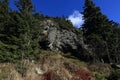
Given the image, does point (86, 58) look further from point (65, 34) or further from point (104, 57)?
point (65, 34)

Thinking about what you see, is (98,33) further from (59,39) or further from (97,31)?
(59,39)

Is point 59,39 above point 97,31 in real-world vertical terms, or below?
below

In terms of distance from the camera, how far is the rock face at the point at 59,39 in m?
38.4

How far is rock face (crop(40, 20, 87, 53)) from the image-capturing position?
3844 centimetres

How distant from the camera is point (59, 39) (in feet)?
131

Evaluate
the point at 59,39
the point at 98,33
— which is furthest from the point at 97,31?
the point at 59,39

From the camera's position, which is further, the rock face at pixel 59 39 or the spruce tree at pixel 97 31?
the rock face at pixel 59 39

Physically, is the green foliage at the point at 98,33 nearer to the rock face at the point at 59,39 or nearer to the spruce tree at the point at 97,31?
the spruce tree at the point at 97,31

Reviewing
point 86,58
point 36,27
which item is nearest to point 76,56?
point 86,58

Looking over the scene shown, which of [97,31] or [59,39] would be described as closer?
[97,31]

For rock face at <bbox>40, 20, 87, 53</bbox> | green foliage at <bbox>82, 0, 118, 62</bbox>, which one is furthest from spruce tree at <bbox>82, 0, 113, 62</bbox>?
rock face at <bbox>40, 20, 87, 53</bbox>

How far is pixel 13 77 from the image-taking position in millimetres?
16531

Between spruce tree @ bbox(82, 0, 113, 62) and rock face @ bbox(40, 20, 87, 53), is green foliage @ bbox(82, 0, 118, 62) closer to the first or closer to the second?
spruce tree @ bbox(82, 0, 113, 62)

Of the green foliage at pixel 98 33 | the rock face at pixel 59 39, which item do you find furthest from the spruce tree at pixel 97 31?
the rock face at pixel 59 39
